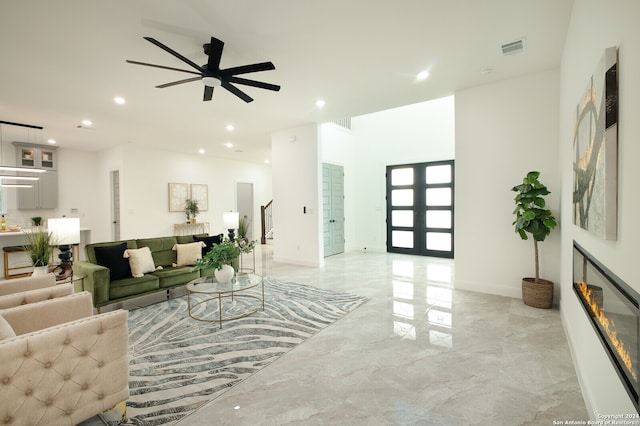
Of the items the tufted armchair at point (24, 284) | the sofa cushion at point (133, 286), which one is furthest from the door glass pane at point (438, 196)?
the tufted armchair at point (24, 284)

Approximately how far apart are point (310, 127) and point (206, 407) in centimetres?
539


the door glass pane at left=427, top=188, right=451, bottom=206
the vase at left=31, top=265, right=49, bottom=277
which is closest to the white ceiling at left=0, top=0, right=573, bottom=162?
the vase at left=31, top=265, right=49, bottom=277

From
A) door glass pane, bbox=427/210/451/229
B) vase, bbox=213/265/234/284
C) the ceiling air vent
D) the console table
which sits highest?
the ceiling air vent

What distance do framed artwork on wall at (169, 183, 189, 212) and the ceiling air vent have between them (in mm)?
8232

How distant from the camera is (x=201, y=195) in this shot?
360 inches

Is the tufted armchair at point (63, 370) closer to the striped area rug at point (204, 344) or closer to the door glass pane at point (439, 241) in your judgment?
the striped area rug at point (204, 344)

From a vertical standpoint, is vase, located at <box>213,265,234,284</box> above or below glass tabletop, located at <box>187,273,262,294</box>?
above

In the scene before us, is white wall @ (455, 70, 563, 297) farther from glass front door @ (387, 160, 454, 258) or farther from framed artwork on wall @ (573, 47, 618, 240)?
glass front door @ (387, 160, 454, 258)

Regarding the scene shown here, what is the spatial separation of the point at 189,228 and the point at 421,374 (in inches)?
313

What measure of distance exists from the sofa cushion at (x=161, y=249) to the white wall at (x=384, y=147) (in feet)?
15.7

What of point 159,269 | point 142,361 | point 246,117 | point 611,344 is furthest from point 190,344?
point 246,117

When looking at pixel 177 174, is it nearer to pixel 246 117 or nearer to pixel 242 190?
pixel 242 190

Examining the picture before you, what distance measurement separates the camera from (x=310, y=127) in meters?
6.32

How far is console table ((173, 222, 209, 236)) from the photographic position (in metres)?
8.53
